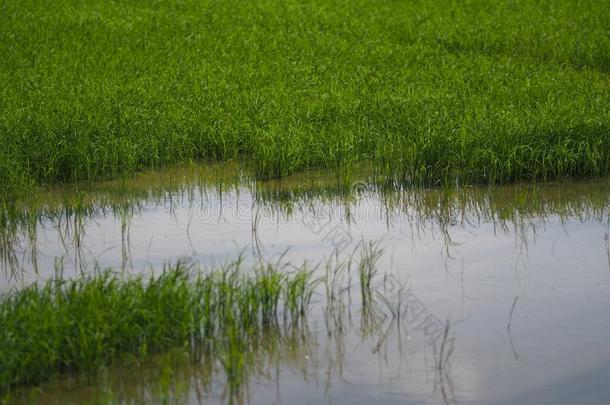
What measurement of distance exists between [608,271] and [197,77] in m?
6.90

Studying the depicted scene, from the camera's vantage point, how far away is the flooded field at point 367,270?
518cm

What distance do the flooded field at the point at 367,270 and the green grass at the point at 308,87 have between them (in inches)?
13.7

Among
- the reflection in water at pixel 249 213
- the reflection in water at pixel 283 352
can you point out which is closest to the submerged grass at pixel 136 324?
the reflection in water at pixel 283 352

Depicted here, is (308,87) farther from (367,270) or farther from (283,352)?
(283,352)

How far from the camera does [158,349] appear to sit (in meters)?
5.50

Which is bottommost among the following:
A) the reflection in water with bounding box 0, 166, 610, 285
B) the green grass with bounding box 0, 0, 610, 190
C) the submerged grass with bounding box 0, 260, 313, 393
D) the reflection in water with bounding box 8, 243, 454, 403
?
the reflection in water with bounding box 8, 243, 454, 403

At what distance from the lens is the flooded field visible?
5.18m

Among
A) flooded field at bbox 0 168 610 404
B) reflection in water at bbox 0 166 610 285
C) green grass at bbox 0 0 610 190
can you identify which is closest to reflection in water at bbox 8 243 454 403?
flooded field at bbox 0 168 610 404

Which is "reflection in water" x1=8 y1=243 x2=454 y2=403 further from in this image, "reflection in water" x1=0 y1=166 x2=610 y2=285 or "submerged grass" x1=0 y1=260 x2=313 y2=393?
"reflection in water" x1=0 y1=166 x2=610 y2=285

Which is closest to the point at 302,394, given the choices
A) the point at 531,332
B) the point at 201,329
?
the point at 201,329

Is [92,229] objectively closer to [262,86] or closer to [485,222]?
[485,222]

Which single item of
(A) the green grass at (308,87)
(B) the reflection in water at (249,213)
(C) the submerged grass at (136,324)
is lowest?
(C) the submerged grass at (136,324)

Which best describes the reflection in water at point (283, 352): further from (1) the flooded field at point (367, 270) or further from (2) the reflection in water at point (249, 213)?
(2) the reflection in water at point (249, 213)

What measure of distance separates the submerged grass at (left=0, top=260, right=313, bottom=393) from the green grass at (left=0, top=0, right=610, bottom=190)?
11.0ft
